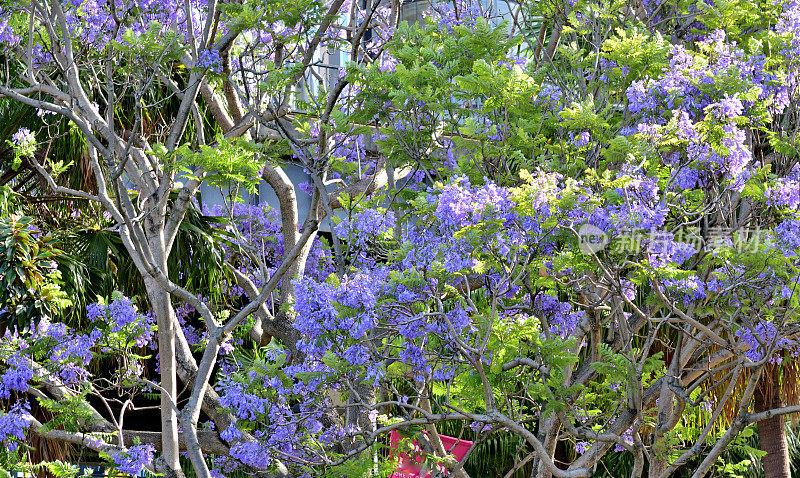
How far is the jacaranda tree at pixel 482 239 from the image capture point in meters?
4.35

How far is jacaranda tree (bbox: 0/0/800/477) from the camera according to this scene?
435 cm

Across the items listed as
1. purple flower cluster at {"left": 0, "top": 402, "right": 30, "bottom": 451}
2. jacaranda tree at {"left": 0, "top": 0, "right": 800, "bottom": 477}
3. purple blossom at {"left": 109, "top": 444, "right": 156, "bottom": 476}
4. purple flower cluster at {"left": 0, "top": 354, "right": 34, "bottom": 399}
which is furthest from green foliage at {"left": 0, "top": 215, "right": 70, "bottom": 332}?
purple blossom at {"left": 109, "top": 444, "right": 156, "bottom": 476}

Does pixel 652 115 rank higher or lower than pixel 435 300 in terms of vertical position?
higher

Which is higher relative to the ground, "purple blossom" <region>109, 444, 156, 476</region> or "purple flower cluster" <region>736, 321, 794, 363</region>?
"purple flower cluster" <region>736, 321, 794, 363</region>

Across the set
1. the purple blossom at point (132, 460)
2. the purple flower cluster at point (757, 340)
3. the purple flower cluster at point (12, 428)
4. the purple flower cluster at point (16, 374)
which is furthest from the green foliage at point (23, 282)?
the purple flower cluster at point (757, 340)

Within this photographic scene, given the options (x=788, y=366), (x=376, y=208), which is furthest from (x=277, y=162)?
(x=788, y=366)

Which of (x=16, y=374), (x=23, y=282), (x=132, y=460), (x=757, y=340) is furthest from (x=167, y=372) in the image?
(x=757, y=340)

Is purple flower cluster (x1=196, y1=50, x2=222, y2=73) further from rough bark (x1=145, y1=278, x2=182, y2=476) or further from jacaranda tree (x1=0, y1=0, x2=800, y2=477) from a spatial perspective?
rough bark (x1=145, y1=278, x2=182, y2=476)

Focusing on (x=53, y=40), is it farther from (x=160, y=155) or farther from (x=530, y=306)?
(x=530, y=306)

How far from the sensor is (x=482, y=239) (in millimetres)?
4254

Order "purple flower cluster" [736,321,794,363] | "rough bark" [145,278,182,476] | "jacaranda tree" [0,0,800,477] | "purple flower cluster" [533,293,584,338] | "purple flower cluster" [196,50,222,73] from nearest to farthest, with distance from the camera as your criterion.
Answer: "jacaranda tree" [0,0,800,477], "purple flower cluster" [736,321,794,363], "purple flower cluster" [533,293,584,338], "rough bark" [145,278,182,476], "purple flower cluster" [196,50,222,73]

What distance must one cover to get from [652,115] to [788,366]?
412 cm

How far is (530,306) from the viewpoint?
523cm

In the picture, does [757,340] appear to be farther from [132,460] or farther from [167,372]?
[132,460]
